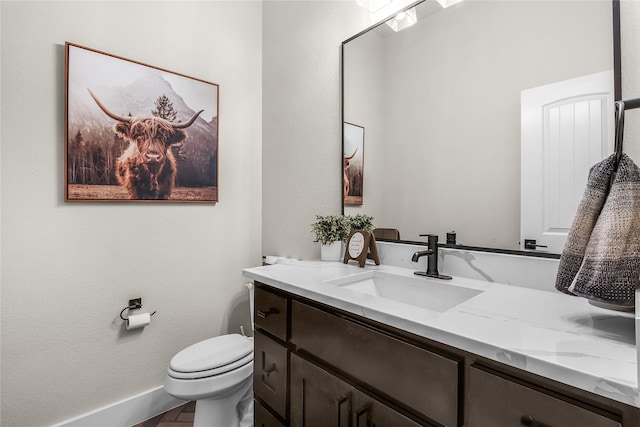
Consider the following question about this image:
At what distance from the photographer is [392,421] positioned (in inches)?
31.6

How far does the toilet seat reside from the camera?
1466 millimetres

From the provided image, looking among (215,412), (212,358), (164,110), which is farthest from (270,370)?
(164,110)

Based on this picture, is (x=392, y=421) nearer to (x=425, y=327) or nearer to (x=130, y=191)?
(x=425, y=327)

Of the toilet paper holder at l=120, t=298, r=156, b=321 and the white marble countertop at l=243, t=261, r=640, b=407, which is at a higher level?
the white marble countertop at l=243, t=261, r=640, b=407

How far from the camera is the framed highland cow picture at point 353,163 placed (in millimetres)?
1659

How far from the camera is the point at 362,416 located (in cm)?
87

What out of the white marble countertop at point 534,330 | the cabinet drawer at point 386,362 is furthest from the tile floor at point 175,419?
the white marble countertop at point 534,330

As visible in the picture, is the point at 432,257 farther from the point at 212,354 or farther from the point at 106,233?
the point at 106,233

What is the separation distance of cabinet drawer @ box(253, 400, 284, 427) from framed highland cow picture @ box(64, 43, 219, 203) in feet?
3.97

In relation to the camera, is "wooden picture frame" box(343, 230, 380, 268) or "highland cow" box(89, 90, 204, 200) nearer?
"wooden picture frame" box(343, 230, 380, 268)

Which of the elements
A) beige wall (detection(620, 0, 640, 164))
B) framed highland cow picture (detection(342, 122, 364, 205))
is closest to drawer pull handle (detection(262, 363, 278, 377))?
framed highland cow picture (detection(342, 122, 364, 205))

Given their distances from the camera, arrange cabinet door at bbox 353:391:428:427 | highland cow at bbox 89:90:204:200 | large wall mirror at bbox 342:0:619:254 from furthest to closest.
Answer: highland cow at bbox 89:90:204:200 → large wall mirror at bbox 342:0:619:254 → cabinet door at bbox 353:391:428:427

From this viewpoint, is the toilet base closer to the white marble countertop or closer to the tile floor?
the tile floor

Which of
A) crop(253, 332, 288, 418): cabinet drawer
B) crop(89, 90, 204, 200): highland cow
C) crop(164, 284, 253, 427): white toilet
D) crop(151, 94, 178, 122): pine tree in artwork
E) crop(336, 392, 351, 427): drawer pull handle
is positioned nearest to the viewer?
crop(336, 392, 351, 427): drawer pull handle
